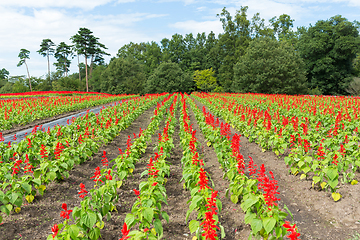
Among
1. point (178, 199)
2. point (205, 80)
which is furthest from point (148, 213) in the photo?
point (205, 80)

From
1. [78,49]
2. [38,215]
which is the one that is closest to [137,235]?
[38,215]

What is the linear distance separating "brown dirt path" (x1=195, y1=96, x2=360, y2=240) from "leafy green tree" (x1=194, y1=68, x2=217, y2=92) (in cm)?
5161

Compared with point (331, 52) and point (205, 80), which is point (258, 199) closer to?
point (331, 52)

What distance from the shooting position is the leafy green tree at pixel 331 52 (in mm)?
41844

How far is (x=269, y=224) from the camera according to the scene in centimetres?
278

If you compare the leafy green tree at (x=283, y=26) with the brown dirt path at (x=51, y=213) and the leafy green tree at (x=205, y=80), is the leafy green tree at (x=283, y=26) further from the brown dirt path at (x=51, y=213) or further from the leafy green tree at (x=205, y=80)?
the brown dirt path at (x=51, y=213)

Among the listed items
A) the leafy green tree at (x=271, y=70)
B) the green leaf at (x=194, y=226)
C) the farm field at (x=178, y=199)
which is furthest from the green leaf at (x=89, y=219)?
the leafy green tree at (x=271, y=70)

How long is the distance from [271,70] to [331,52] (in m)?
15.1

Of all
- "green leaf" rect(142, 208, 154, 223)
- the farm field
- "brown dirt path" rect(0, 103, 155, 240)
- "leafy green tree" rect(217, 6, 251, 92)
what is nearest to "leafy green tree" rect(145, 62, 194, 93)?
"leafy green tree" rect(217, 6, 251, 92)

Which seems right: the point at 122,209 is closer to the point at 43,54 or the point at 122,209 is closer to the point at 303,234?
the point at 303,234

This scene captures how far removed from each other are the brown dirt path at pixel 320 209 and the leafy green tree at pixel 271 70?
37119 millimetres

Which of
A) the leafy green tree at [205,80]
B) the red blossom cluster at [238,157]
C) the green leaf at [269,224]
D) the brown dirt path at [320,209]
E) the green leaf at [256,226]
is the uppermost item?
the leafy green tree at [205,80]

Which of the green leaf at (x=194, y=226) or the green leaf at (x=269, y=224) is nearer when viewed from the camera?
the green leaf at (x=269, y=224)

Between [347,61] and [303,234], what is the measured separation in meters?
54.0
